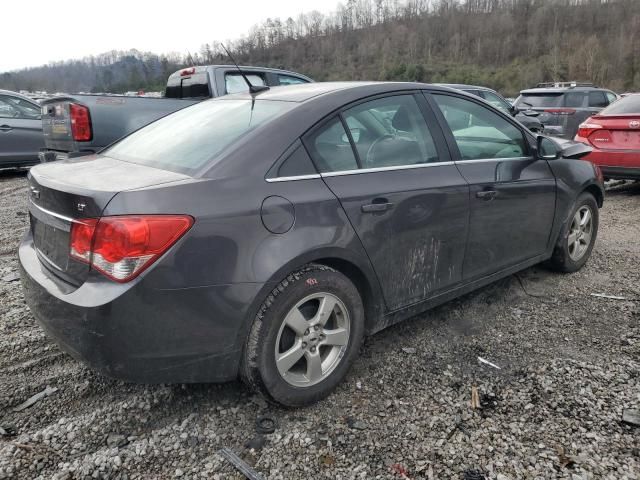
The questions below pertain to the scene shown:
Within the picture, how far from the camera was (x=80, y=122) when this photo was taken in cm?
574

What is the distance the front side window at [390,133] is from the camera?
267cm

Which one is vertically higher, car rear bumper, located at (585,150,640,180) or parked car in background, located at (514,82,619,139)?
parked car in background, located at (514,82,619,139)

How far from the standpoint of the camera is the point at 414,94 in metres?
3.02

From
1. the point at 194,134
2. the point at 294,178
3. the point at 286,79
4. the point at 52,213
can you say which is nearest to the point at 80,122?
the point at 286,79

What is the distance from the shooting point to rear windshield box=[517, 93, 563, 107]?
11781 mm

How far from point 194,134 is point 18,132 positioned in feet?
25.6

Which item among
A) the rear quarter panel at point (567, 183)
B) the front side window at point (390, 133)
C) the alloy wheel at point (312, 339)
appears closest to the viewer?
A: the alloy wheel at point (312, 339)

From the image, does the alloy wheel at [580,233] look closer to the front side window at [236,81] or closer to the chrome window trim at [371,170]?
the chrome window trim at [371,170]

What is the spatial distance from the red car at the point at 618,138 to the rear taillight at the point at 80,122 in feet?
21.7

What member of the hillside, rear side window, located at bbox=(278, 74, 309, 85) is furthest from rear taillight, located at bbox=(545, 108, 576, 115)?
the hillside

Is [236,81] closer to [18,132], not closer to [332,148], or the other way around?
[18,132]

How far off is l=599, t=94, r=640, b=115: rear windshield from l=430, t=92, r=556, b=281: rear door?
13.5ft

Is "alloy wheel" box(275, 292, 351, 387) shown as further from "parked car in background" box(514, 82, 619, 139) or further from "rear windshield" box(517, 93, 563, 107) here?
"rear windshield" box(517, 93, 563, 107)

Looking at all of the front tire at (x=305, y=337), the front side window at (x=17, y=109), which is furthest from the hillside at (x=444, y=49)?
the front tire at (x=305, y=337)
